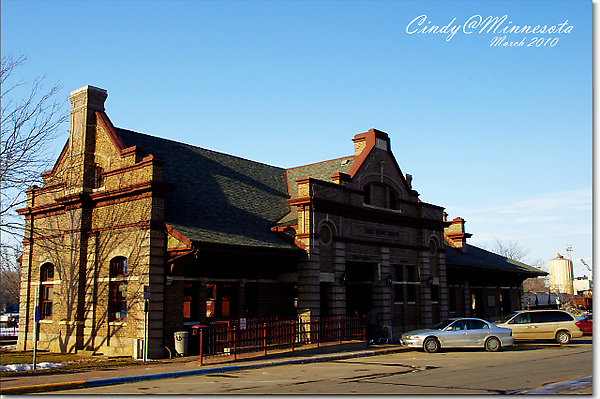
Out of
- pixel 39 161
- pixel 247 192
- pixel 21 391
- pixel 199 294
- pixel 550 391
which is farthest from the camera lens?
pixel 247 192

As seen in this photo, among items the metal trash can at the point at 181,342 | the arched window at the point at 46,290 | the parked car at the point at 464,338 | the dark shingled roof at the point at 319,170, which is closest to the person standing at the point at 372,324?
the parked car at the point at 464,338

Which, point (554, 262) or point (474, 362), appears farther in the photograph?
point (554, 262)

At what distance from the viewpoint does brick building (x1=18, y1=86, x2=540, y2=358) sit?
2173 cm

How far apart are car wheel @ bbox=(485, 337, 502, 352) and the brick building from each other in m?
6.03

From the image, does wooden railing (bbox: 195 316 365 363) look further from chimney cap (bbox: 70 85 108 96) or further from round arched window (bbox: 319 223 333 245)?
chimney cap (bbox: 70 85 108 96)

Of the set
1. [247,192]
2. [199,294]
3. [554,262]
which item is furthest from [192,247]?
[554,262]

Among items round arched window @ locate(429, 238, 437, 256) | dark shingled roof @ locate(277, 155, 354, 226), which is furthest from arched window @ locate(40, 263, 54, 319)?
round arched window @ locate(429, 238, 437, 256)

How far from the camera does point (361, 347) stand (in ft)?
80.6

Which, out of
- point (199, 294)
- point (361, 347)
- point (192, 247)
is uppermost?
point (192, 247)

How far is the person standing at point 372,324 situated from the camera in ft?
87.8

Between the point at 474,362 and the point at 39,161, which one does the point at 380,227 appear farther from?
the point at 39,161

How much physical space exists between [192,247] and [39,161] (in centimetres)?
623

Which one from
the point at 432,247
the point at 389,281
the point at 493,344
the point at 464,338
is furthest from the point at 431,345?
the point at 432,247

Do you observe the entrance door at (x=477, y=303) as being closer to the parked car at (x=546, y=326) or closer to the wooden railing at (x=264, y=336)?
the parked car at (x=546, y=326)
